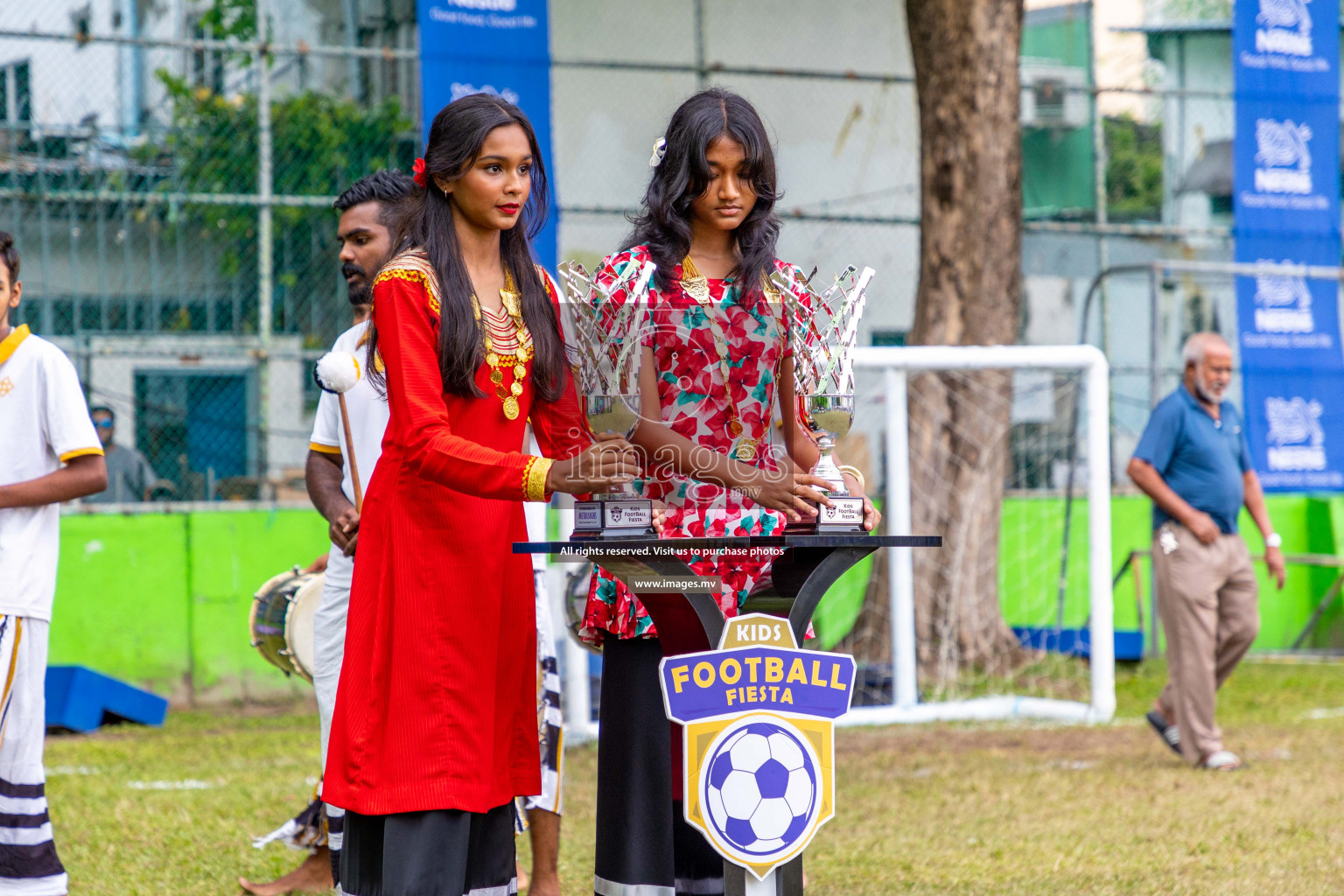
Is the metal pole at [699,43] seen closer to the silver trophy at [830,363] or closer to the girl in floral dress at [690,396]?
the girl in floral dress at [690,396]

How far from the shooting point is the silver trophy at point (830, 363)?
9.20 ft

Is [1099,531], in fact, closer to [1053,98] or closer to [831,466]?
[831,466]

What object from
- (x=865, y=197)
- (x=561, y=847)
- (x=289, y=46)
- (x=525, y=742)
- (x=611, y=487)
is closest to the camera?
(x=611, y=487)

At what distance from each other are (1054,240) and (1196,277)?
1239 mm

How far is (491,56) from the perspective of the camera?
960 cm

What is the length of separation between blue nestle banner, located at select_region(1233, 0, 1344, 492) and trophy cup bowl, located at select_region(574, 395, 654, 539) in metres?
8.99

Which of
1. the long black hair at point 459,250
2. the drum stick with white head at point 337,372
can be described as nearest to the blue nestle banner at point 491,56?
the drum stick with white head at point 337,372

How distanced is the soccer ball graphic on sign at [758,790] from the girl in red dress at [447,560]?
1.33 ft

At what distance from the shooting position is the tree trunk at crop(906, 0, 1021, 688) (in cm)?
919

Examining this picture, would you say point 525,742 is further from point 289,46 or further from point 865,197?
point 865,197

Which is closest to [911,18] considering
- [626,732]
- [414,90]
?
[414,90]

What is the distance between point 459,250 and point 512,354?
215mm

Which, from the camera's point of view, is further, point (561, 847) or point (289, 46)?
point (289, 46)

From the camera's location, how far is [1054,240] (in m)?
12.9
